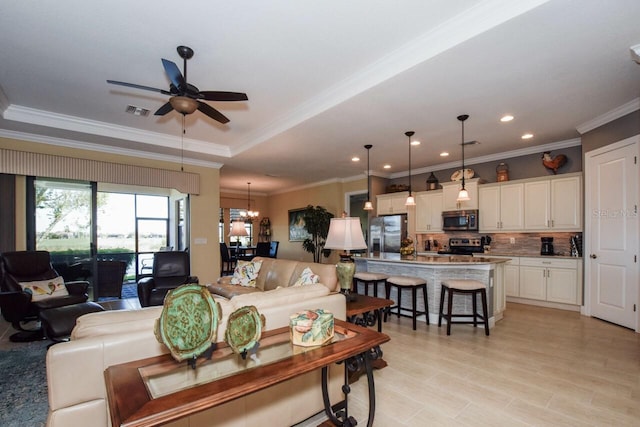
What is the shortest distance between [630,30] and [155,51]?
3.81m

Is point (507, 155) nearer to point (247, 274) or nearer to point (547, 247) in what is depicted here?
point (547, 247)

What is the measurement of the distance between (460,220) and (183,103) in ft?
17.4

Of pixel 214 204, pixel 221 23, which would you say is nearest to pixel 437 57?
pixel 221 23

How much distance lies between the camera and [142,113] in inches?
161

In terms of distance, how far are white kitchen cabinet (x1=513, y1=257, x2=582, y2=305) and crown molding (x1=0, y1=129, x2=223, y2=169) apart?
6003 millimetres

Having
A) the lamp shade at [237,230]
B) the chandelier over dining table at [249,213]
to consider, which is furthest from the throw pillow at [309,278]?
the chandelier over dining table at [249,213]

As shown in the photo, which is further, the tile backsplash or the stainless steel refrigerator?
the stainless steel refrigerator

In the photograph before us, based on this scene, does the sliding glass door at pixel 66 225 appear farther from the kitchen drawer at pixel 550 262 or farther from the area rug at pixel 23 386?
the kitchen drawer at pixel 550 262

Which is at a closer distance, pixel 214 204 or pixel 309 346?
pixel 309 346

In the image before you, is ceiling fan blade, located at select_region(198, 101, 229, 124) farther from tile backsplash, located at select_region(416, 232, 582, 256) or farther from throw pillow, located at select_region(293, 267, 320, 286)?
tile backsplash, located at select_region(416, 232, 582, 256)

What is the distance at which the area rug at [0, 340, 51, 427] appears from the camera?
80.0 inches

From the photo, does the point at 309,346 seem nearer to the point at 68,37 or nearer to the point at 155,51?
the point at 155,51

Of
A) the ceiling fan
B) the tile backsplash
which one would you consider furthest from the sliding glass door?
the tile backsplash

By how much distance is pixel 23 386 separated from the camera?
245cm
